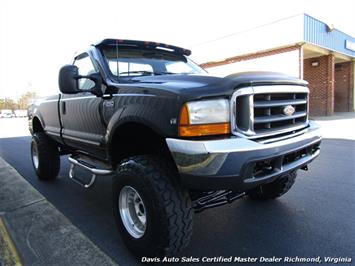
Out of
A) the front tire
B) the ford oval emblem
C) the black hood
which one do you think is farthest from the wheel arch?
the ford oval emblem

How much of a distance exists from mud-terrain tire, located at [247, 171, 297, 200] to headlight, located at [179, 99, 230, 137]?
64.2 inches

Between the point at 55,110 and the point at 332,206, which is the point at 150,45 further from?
the point at 332,206

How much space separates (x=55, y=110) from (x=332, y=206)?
396 cm

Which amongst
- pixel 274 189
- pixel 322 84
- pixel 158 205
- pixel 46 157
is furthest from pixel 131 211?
pixel 322 84

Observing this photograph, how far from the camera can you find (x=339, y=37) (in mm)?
16234

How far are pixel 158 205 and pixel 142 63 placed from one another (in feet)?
5.86

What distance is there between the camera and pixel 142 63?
3334 millimetres

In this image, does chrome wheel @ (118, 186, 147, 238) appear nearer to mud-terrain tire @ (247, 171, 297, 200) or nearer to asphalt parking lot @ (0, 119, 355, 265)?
asphalt parking lot @ (0, 119, 355, 265)

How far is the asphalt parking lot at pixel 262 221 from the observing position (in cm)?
262

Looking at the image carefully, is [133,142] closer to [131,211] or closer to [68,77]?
[131,211]

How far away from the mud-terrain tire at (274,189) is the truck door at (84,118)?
187 centimetres

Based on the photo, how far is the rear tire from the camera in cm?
482

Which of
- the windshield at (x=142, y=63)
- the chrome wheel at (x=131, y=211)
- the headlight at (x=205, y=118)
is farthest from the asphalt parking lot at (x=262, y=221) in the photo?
the windshield at (x=142, y=63)

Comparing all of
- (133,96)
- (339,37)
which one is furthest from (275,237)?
(339,37)
